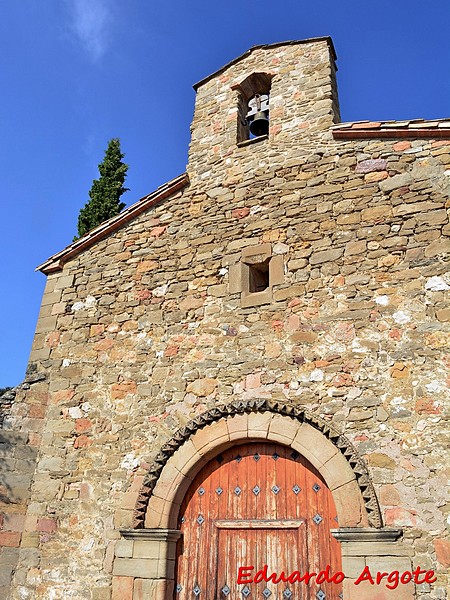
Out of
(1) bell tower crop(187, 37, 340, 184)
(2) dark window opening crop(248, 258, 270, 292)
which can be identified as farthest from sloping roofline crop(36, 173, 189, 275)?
(2) dark window opening crop(248, 258, 270, 292)

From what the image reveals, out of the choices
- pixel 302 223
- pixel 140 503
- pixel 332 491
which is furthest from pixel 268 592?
pixel 302 223

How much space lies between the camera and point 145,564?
4.67 meters

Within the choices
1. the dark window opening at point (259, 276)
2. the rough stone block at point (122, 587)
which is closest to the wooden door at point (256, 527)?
the rough stone block at point (122, 587)

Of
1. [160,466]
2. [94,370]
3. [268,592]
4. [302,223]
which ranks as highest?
[302,223]

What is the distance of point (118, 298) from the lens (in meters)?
6.27

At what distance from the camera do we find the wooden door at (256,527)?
4281 mm

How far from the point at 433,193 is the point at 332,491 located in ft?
9.75

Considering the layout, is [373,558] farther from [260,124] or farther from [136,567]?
[260,124]

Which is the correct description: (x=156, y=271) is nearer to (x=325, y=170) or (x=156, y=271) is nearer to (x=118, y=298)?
(x=118, y=298)

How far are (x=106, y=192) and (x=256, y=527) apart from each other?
7.46 metres

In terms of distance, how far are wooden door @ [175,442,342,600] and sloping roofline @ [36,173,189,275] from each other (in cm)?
335

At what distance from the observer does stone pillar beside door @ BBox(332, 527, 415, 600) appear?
3.79 meters

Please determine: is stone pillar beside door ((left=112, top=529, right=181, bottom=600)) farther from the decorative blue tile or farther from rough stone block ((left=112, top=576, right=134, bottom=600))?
the decorative blue tile

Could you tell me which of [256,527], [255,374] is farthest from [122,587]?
[255,374]
